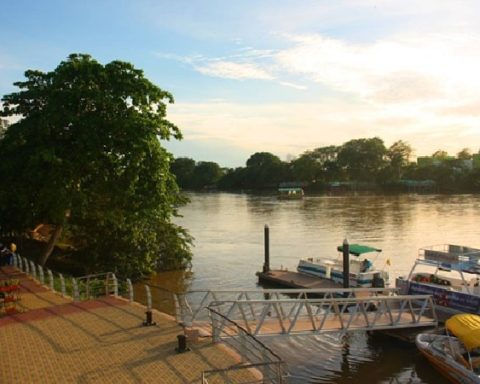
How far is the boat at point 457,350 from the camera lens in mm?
17500

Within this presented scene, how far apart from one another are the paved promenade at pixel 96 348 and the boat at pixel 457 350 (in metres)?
8.58

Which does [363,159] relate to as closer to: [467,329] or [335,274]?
[335,274]

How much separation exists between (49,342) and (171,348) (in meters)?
3.94

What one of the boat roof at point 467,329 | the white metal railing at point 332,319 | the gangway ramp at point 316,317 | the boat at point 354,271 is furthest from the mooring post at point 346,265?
the boat roof at point 467,329

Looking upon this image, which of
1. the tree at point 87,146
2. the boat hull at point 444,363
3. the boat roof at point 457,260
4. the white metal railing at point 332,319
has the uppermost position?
the tree at point 87,146

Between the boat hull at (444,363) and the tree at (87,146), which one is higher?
the tree at (87,146)

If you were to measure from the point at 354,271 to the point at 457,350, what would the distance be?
1536 centimetres

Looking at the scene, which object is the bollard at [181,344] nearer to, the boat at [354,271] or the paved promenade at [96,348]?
the paved promenade at [96,348]

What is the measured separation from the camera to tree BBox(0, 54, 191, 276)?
87.9 feet

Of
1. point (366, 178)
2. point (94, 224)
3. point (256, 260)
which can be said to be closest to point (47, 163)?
point (94, 224)

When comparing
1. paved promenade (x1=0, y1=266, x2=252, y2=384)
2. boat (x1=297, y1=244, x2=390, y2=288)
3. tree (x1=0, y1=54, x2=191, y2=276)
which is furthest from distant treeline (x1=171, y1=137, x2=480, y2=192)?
paved promenade (x1=0, y1=266, x2=252, y2=384)

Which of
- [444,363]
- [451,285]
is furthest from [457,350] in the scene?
[451,285]

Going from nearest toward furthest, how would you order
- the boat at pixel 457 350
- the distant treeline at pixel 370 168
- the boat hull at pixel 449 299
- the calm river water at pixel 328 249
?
1. the boat at pixel 457 350
2. the calm river water at pixel 328 249
3. the boat hull at pixel 449 299
4. the distant treeline at pixel 370 168

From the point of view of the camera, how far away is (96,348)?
15227mm
